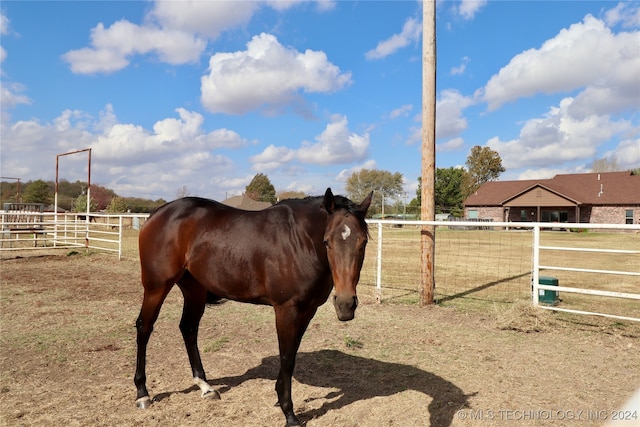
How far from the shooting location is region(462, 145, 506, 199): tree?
6197 centimetres

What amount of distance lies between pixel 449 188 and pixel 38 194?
58145mm

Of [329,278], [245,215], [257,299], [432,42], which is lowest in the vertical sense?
[257,299]

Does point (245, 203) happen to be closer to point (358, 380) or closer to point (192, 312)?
point (192, 312)

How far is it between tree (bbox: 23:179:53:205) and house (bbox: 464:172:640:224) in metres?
53.8

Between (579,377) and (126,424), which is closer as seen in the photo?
(126,424)

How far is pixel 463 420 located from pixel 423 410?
1.09 feet

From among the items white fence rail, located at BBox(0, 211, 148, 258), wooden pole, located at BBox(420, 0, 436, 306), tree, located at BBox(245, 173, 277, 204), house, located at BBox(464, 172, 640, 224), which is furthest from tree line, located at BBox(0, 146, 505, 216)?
wooden pole, located at BBox(420, 0, 436, 306)

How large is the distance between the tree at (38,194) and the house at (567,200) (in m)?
53.8

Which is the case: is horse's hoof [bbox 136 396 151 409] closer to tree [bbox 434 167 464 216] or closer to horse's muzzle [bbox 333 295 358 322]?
horse's muzzle [bbox 333 295 358 322]

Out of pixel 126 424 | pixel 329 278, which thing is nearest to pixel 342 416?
pixel 329 278

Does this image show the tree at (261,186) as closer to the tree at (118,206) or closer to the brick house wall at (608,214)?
the tree at (118,206)

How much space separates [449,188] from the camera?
208ft

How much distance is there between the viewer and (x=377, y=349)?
5078 mm

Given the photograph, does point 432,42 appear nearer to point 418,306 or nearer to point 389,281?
point 418,306
